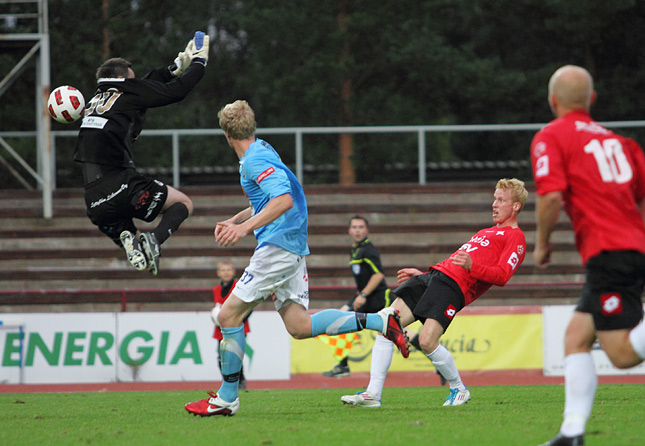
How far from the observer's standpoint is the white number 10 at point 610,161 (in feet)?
14.9

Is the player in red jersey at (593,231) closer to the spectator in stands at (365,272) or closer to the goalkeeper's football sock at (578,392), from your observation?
→ the goalkeeper's football sock at (578,392)

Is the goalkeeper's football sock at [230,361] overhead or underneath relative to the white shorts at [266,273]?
underneath

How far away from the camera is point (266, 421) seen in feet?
20.3

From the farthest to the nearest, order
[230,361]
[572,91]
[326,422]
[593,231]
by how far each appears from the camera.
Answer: [230,361] < [326,422] < [572,91] < [593,231]

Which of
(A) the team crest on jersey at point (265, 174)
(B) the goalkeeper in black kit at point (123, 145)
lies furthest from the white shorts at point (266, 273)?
(B) the goalkeeper in black kit at point (123, 145)

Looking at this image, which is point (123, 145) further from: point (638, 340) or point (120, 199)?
point (638, 340)

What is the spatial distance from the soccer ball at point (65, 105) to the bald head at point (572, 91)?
4182 millimetres

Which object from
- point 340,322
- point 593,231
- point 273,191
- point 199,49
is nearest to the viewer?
point 593,231

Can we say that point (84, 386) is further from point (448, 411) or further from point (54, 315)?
point (448, 411)

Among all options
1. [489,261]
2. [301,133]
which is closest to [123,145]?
[489,261]

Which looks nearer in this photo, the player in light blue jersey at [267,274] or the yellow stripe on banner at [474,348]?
the player in light blue jersey at [267,274]

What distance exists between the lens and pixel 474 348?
13.3 meters

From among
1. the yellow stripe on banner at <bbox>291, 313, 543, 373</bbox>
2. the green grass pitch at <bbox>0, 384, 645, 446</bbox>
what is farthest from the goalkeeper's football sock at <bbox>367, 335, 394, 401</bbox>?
the yellow stripe on banner at <bbox>291, 313, 543, 373</bbox>

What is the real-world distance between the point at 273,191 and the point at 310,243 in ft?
38.3
